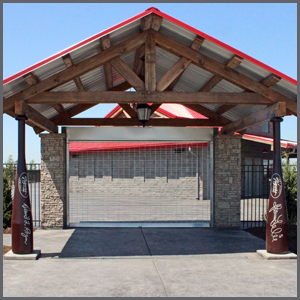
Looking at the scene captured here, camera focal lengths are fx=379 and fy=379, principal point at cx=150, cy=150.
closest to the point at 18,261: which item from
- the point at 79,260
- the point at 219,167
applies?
the point at 79,260

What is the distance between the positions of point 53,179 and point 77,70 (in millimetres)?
4593

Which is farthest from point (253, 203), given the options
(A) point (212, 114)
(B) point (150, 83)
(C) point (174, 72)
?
(B) point (150, 83)

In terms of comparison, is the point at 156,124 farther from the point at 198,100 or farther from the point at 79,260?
the point at 79,260

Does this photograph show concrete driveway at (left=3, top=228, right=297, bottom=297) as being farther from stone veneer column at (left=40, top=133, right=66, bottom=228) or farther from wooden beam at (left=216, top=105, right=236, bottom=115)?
wooden beam at (left=216, top=105, right=236, bottom=115)

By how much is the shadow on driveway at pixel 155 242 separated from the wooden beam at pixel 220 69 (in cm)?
344

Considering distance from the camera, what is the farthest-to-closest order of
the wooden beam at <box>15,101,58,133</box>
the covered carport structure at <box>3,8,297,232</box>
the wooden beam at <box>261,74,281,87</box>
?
the wooden beam at <box>261,74,281,87</box>
the wooden beam at <box>15,101,58,133</box>
the covered carport structure at <box>3,8,297,232</box>

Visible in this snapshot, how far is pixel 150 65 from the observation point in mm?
7641

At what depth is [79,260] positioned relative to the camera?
7.60 metres

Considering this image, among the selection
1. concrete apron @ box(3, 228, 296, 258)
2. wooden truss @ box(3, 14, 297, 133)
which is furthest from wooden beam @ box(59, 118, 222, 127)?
concrete apron @ box(3, 228, 296, 258)

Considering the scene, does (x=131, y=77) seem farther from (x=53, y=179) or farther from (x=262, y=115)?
(x=53, y=179)

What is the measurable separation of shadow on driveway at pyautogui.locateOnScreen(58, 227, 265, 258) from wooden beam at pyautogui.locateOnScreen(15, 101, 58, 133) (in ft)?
9.95

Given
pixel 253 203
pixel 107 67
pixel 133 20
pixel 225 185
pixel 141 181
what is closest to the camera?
pixel 133 20

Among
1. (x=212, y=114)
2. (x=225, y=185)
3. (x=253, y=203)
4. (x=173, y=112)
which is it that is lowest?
(x=253, y=203)

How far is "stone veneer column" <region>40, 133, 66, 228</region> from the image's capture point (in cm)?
1131
